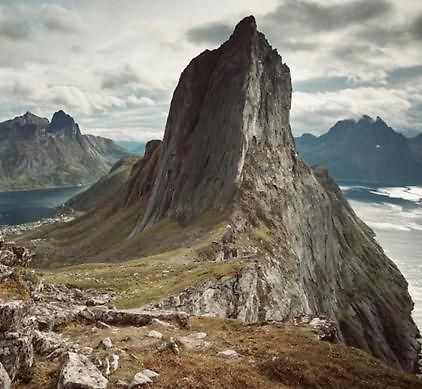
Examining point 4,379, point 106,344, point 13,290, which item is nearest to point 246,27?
point 13,290

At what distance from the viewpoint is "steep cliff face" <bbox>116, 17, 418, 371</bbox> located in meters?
82.9

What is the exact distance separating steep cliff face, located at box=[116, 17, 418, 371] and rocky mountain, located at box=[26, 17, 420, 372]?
0.38m

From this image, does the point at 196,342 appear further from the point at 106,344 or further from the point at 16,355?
the point at 16,355

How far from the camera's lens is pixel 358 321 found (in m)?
113

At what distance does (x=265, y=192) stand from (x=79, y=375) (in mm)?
79134

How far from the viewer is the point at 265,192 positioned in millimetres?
93375

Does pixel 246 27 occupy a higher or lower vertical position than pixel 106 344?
higher

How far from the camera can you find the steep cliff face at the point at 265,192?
272 ft

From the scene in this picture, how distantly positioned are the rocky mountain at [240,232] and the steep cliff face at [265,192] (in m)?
0.38

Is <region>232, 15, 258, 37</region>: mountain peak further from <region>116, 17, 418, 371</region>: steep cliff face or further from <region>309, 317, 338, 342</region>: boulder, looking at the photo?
<region>309, 317, 338, 342</region>: boulder

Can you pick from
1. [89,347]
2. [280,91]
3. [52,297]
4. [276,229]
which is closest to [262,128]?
[280,91]

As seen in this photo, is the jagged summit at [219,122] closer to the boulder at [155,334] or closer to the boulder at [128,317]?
the boulder at [128,317]

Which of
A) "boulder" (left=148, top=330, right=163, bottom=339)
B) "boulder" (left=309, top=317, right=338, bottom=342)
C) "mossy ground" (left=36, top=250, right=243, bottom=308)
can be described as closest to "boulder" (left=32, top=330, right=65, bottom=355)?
"boulder" (left=148, top=330, right=163, bottom=339)

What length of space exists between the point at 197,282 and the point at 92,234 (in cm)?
10995
